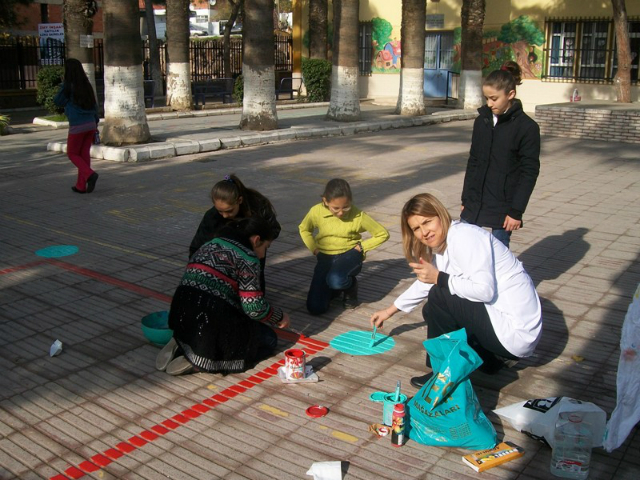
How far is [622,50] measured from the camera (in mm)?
18938

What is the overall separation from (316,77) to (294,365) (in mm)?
20978

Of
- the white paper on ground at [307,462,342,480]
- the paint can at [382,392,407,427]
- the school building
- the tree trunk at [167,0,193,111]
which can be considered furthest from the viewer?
the school building

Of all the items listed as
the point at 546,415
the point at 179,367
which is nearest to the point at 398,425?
the point at 546,415

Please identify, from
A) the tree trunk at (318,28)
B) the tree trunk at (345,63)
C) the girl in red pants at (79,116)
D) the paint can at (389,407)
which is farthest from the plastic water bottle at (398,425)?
the tree trunk at (318,28)

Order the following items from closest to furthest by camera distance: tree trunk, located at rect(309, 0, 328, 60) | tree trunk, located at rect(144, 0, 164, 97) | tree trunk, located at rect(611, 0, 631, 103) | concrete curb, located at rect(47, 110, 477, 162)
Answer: concrete curb, located at rect(47, 110, 477, 162), tree trunk, located at rect(611, 0, 631, 103), tree trunk, located at rect(309, 0, 328, 60), tree trunk, located at rect(144, 0, 164, 97)

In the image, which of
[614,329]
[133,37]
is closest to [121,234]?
[614,329]

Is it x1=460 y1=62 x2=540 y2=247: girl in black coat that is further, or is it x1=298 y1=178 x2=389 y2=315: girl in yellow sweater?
x1=298 y1=178 x2=389 y2=315: girl in yellow sweater

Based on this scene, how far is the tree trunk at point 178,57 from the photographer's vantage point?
20.7 metres

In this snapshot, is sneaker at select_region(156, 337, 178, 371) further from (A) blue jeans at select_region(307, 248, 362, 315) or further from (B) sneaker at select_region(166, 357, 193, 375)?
(A) blue jeans at select_region(307, 248, 362, 315)

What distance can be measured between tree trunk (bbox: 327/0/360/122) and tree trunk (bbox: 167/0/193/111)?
509 cm

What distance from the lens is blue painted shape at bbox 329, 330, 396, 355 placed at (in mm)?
5070

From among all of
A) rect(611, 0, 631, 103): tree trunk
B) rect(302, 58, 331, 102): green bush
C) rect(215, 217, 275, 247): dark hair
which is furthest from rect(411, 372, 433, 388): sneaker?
rect(302, 58, 331, 102): green bush

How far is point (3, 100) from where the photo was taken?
2267cm

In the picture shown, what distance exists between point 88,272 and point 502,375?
12.8 ft
